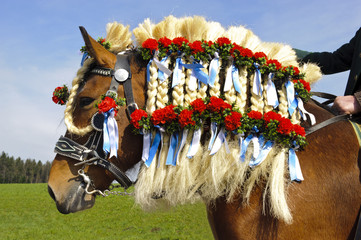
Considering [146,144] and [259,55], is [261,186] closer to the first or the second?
[146,144]

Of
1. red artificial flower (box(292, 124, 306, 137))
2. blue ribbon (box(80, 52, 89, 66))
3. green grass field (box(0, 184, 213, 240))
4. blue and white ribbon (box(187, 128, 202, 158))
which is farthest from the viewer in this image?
green grass field (box(0, 184, 213, 240))

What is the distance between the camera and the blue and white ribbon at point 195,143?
2566 millimetres

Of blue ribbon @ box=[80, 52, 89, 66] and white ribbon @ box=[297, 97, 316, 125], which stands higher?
blue ribbon @ box=[80, 52, 89, 66]

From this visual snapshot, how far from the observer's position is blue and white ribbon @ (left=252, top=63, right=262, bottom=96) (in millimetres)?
2688

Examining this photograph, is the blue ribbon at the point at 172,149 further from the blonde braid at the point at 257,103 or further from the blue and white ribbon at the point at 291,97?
the blue and white ribbon at the point at 291,97

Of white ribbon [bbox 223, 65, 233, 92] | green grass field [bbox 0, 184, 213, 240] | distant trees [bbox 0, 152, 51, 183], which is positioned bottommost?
distant trees [bbox 0, 152, 51, 183]

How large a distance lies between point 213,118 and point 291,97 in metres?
0.70

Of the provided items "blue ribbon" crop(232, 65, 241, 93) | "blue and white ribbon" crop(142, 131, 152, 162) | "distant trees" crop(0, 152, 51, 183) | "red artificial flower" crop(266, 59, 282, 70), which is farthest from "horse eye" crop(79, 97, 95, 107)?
"distant trees" crop(0, 152, 51, 183)

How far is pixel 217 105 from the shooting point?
2.58 meters

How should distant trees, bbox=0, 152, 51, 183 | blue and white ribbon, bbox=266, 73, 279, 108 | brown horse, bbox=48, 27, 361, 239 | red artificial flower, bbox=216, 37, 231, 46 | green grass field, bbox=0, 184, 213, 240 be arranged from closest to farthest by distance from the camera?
brown horse, bbox=48, 27, 361, 239 → blue and white ribbon, bbox=266, 73, 279, 108 → red artificial flower, bbox=216, 37, 231, 46 → green grass field, bbox=0, 184, 213, 240 → distant trees, bbox=0, 152, 51, 183

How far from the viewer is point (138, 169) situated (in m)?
2.86

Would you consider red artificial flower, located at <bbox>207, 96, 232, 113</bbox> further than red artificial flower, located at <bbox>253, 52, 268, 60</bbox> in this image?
No

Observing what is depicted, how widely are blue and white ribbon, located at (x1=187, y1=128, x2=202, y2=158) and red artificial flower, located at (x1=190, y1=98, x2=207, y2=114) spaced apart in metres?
0.18

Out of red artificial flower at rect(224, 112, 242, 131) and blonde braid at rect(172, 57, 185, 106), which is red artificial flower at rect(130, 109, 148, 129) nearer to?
blonde braid at rect(172, 57, 185, 106)
